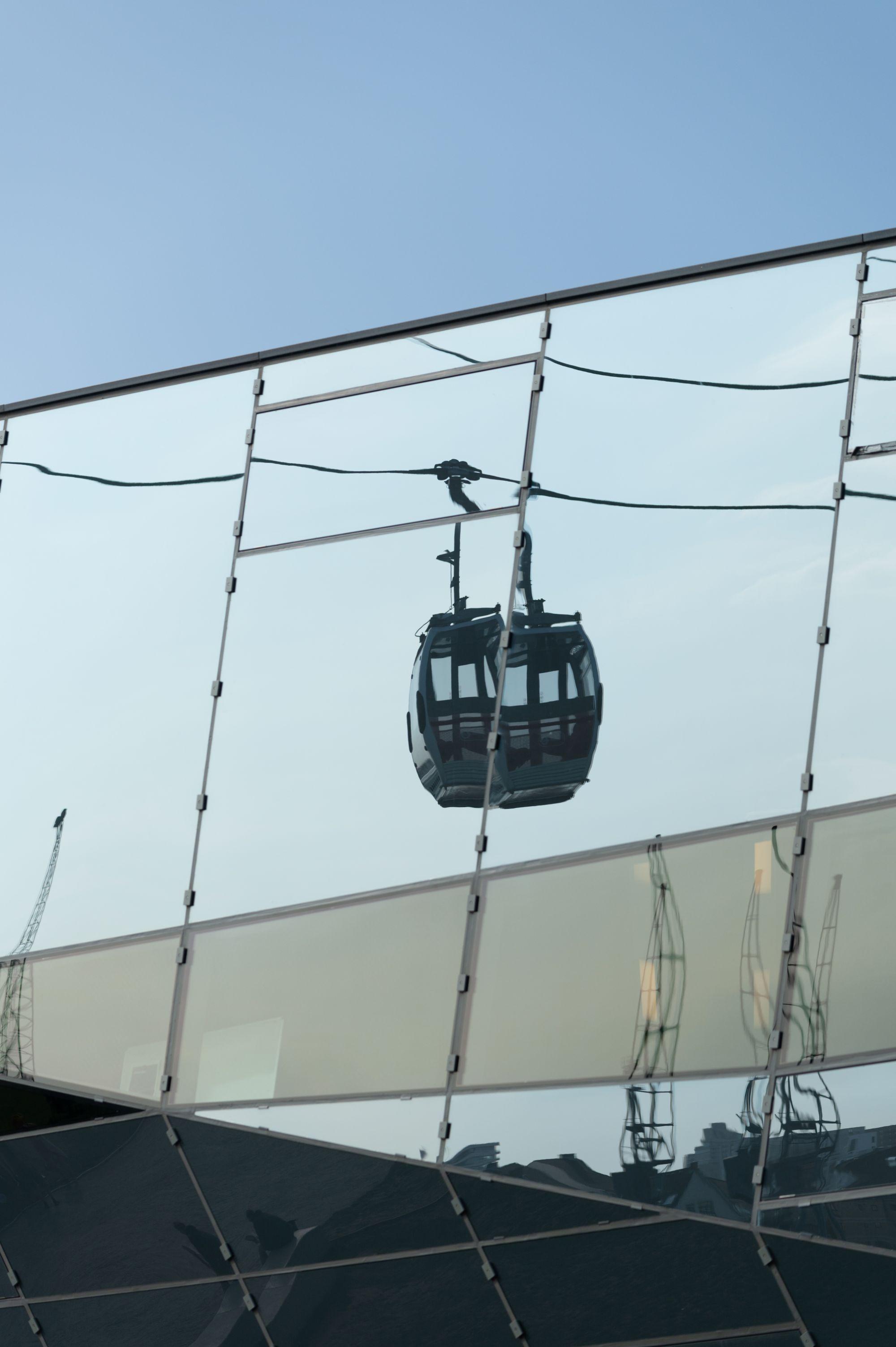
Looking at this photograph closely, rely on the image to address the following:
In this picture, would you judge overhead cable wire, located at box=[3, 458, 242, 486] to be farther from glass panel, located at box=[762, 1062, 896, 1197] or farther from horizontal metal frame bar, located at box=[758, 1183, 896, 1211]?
horizontal metal frame bar, located at box=[758, 1183, 896, 1211]

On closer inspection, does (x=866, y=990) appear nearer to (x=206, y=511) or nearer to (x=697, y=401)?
(x=697, y=401)

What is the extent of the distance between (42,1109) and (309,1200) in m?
2.20

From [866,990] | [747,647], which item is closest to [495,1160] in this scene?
[866,990]

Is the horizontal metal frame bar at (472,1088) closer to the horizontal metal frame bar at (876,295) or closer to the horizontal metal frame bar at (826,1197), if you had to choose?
the horizontal metal frame bar at (826,1197)

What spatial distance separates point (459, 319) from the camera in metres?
10.7

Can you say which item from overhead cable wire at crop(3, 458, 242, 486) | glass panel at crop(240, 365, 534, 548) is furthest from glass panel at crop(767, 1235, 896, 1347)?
overhead cable wire at crop(3, 458, 242, 486)

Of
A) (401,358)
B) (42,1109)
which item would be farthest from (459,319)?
(42,1109)

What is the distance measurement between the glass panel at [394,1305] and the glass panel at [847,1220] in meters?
2.08

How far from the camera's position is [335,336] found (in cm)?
1112

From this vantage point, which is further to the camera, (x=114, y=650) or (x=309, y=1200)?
(x=114, y=650)

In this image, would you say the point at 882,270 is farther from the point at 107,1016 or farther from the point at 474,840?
the point at 107,1016

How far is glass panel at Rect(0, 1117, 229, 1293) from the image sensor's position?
10.0 metres

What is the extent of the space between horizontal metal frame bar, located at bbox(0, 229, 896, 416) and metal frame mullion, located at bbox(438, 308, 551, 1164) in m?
0.36

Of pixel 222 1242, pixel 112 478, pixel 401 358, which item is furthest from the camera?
pixel 112 478
